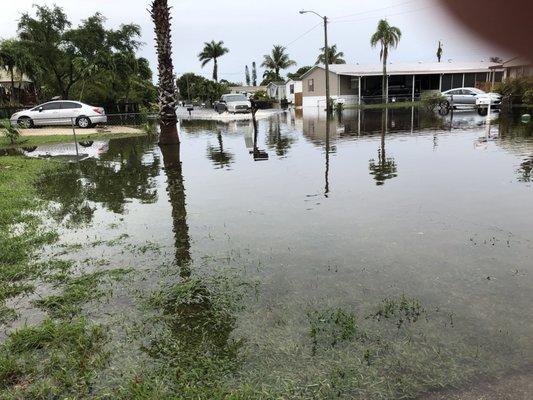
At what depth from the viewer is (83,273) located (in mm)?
5395

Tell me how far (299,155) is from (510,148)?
265 inches

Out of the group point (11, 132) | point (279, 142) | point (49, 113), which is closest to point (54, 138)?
point (11, 132)

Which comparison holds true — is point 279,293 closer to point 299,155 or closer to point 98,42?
point 299,155

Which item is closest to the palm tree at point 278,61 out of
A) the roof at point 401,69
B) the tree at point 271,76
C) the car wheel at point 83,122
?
the tree at point 271,76

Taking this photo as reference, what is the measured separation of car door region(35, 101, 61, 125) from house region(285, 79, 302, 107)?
39.5m

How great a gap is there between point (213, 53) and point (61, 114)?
66.3 meters

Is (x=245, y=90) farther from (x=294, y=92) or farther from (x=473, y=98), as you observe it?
(x=473, y=98)

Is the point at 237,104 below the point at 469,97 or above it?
above

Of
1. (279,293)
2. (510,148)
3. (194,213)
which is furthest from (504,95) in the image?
(279,293)

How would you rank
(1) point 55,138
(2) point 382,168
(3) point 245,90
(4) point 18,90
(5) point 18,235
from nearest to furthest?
(5) point 18,235
(2) point 382,168
(1) point 55,138
(4) point 18,90
(3) point 245,90

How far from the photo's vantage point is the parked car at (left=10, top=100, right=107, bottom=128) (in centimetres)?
2534

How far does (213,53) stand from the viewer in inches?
3440

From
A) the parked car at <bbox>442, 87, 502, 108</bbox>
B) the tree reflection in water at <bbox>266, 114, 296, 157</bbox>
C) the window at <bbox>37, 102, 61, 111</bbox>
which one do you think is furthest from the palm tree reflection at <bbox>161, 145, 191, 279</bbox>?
the parked car at <bbox>442, 87, 502, 108</bbox>

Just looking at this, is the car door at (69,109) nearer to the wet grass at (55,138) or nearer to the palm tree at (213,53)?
the wet grass at (55,138)
